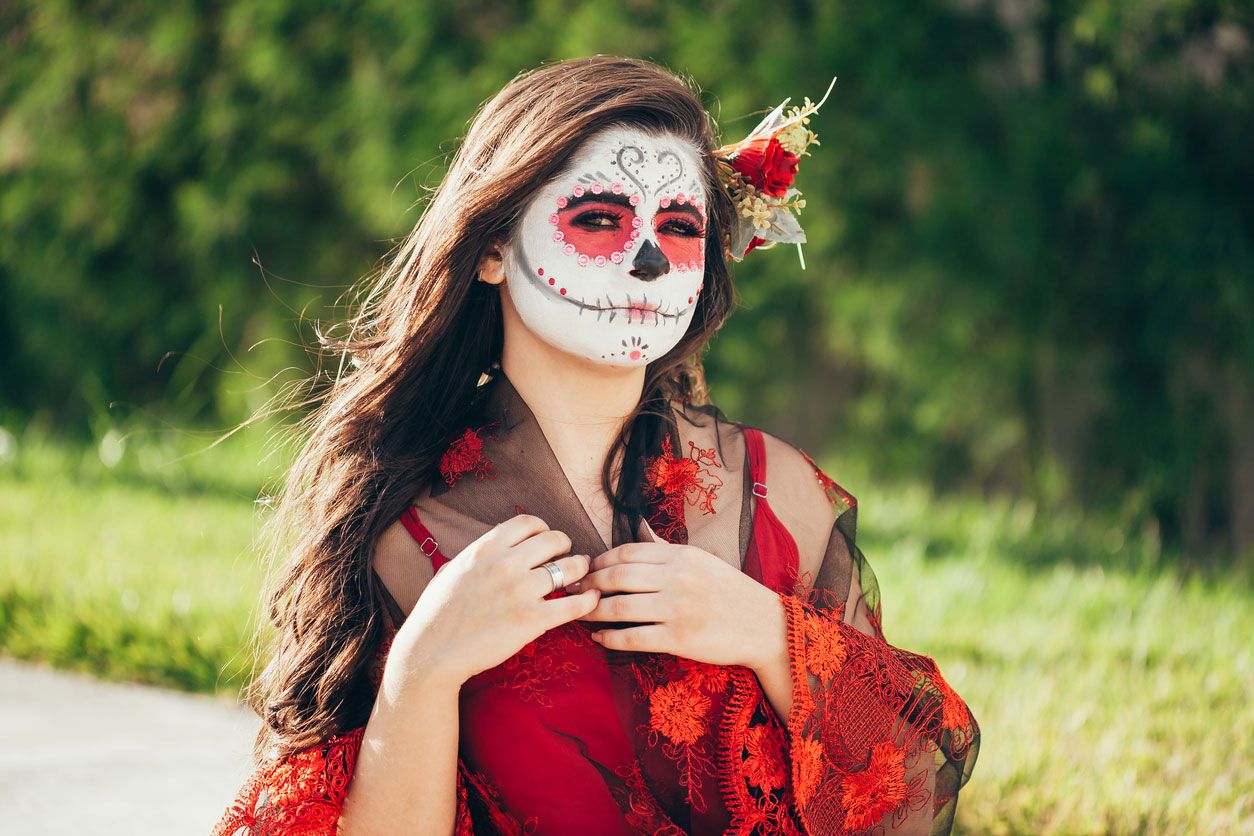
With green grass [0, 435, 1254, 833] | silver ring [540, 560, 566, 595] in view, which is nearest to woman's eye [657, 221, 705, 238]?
silver ring [540, 560, 566, 595]

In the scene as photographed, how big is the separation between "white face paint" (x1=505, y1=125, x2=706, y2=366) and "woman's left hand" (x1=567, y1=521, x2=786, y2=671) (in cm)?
30

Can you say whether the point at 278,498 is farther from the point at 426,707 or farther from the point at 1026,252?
the point at 1026,252

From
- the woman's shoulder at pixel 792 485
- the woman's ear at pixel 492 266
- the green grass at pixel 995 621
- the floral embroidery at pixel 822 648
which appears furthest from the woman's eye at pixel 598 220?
the green grass at pixel 995 621

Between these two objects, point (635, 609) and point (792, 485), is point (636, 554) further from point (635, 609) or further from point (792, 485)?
point (792, 485)

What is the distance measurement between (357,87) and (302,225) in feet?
3.25

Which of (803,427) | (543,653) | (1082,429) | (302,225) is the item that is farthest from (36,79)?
(543,653)

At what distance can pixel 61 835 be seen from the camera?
266cm

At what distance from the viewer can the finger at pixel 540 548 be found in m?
1.76

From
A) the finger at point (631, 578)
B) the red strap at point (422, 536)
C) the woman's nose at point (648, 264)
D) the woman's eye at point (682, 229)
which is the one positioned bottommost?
the red strap at point (422, 536)

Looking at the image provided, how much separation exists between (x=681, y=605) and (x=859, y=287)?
12.8 feet

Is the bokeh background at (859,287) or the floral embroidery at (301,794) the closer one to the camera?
the floral embroidery at (301,794)

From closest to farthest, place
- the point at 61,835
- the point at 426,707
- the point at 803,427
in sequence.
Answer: the point at 426,707, the point at 61,835, the point at 803,427

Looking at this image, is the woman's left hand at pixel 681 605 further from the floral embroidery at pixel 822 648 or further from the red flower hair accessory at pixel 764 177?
the red flower hair accessory at pixel 764 177

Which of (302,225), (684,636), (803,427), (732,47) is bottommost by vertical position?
(803,427)
